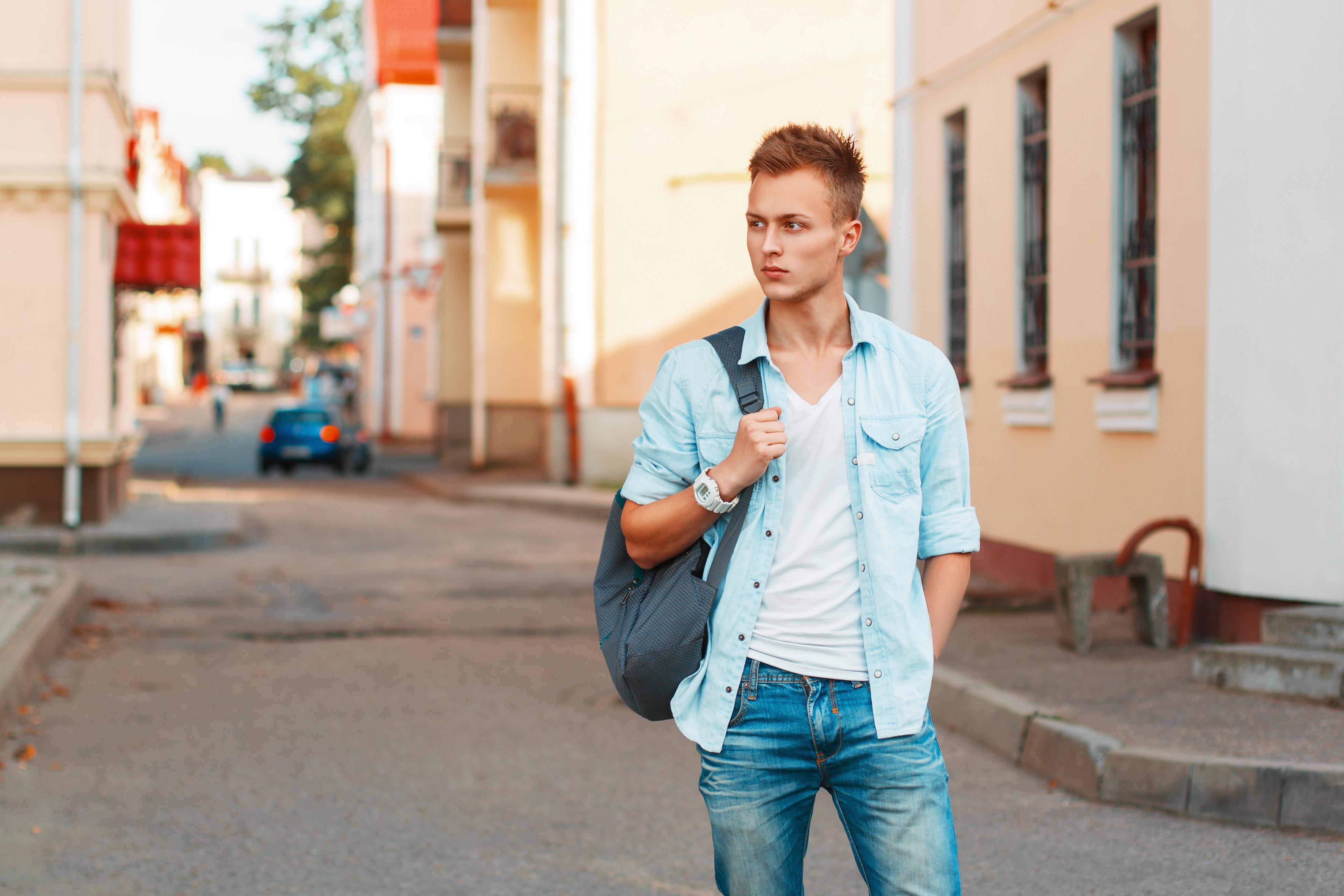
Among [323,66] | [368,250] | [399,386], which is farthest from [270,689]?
[323,66]

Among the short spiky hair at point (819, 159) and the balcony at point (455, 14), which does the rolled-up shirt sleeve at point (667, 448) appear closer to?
the short spiky hair at point (819, 159)

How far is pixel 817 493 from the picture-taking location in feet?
9.54

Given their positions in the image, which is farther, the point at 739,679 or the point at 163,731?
the point at 163,731

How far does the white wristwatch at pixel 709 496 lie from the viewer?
279 centimetres

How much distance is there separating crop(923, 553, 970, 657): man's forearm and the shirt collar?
433 millimetres

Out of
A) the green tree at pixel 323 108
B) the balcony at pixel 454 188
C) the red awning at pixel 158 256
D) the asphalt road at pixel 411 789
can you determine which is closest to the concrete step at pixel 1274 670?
the asphalt road at pixel 411 789

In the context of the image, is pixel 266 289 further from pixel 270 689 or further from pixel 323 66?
pixel 270 689

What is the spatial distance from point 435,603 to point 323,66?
49186 mm

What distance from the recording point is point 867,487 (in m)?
2.89

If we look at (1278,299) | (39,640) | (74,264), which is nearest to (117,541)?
(74,264)

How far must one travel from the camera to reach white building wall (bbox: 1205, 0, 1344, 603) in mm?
7598

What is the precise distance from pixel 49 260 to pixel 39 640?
7429mm

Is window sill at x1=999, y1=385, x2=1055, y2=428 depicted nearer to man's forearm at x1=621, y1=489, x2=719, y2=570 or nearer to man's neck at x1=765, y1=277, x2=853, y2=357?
man's neck at x1=765, y1=277, x2=853, y2=357

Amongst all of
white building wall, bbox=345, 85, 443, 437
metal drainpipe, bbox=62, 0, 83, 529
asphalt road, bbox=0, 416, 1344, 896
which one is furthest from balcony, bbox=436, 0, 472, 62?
asphalt road, bbox=0, 416, 1344, 896
